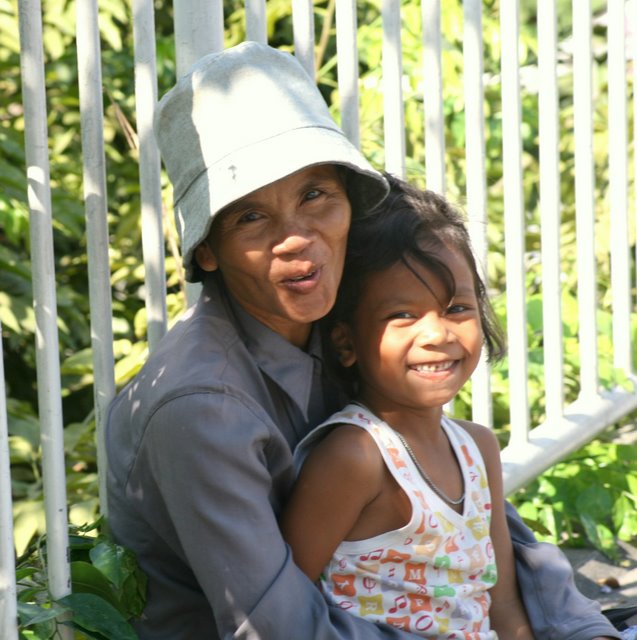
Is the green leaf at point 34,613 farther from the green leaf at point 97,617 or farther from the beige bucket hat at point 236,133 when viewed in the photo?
the beige bucket hat at point 236,133

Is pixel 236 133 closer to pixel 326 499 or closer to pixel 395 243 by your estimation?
pixel 395 243

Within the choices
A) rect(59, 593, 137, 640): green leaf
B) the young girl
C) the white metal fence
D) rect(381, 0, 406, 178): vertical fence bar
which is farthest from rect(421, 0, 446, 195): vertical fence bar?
rect(59, 593, 137, 640): green leaf

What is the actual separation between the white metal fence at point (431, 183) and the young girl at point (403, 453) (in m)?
0.36

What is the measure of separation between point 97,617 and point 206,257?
1.88 ft

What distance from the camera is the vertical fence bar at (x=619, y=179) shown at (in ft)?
11.8

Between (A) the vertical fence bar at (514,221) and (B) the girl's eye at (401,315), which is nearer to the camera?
(B) the girl's eye at (401,315)

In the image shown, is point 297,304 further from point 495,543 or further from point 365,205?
point 495,543

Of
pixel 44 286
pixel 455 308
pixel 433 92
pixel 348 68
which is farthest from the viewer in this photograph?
pixel 433 92

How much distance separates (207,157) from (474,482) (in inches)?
29.2

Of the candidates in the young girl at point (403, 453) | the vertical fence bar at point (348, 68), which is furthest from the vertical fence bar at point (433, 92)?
the young girl at point (403, 453)

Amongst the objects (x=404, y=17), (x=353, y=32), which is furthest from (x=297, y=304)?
(x=404, y=17)

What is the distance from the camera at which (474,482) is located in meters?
2.32

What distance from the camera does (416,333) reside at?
2.20 metres

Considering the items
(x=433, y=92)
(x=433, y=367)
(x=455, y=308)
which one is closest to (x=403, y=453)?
(x=433, y=367)
